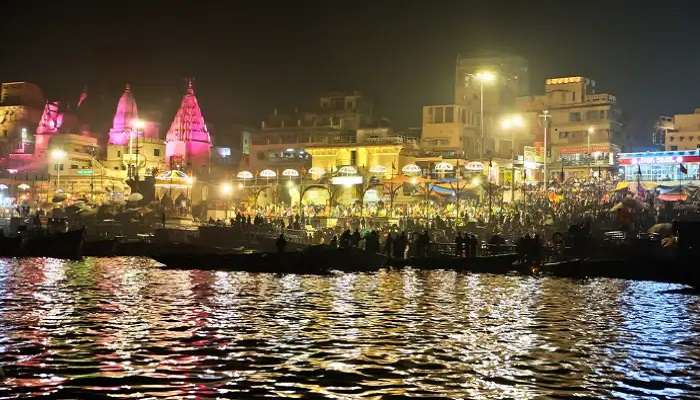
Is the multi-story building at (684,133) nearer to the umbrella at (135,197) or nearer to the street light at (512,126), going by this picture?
the street light at (512,126)

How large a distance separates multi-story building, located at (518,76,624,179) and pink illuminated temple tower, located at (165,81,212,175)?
3493 centimetres

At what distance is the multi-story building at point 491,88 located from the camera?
241 ft

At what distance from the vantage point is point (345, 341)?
13602mm

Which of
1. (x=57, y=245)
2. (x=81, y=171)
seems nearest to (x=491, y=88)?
(x=81, y=171)

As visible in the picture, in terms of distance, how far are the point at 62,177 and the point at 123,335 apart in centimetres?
7310

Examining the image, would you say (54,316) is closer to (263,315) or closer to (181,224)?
(263,315)

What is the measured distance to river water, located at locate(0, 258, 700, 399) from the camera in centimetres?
1020

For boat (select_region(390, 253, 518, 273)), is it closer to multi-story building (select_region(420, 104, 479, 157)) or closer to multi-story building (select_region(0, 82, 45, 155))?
multi-story building (select_region(420, 104, 479, 157))

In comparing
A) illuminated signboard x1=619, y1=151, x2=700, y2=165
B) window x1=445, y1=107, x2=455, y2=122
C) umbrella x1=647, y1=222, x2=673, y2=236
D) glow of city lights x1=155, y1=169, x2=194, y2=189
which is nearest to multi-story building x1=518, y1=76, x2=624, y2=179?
illuminated signboard x1=619, y1=151, x2=700, y2=165

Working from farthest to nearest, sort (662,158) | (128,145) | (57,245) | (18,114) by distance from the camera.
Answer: (18,114) → (128,145) → (662,158) → (57,245)

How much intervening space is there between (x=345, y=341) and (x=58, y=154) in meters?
73.1

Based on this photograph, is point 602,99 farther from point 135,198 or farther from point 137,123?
point 137,123

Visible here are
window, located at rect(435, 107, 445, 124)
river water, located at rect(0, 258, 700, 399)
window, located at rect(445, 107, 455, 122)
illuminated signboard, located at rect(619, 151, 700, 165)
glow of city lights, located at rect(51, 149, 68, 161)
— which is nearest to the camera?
river water, located at rect(0, 258, 700, 399)

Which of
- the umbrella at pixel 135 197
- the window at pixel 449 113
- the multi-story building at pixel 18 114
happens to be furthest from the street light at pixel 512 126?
the multi-story building at pixel 18 114
